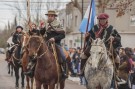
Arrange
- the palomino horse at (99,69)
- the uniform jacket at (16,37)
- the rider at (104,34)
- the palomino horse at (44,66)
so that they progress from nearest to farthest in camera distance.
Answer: the palomino horse at (99,69), the rider at (104,34), the palomino horse at (44,66), the uniform jacket at (16,37)

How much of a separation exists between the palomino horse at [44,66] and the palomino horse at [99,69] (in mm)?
1471

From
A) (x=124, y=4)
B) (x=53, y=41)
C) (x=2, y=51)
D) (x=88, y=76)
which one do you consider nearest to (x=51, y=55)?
(x=53, y=41)

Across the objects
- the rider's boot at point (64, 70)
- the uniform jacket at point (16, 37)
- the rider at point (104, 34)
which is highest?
A: the rider at point (104, 34)

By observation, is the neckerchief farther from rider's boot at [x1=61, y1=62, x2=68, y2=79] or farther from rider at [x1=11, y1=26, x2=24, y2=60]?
rider at [x1=11, y1=26, x2=24, y2=60]

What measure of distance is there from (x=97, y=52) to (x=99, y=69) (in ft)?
1.95

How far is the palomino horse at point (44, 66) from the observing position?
12149 millimetres

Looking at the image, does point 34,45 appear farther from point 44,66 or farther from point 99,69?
point 99,69

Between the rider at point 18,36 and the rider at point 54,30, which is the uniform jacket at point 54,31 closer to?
the rider at point 54,30

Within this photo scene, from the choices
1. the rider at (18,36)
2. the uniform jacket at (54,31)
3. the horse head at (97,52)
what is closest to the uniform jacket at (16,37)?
the rider at (18,36)

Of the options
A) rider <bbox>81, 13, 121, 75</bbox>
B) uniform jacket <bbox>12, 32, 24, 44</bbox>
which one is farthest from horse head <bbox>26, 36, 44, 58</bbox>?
uniform jacket <bbox>12, 32, 24, 44</bbox>

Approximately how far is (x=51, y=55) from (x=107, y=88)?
2.29 meters

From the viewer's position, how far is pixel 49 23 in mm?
13297

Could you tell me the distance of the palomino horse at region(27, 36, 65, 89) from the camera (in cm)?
1215

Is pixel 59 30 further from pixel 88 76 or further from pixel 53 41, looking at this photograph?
pixel 88 76
